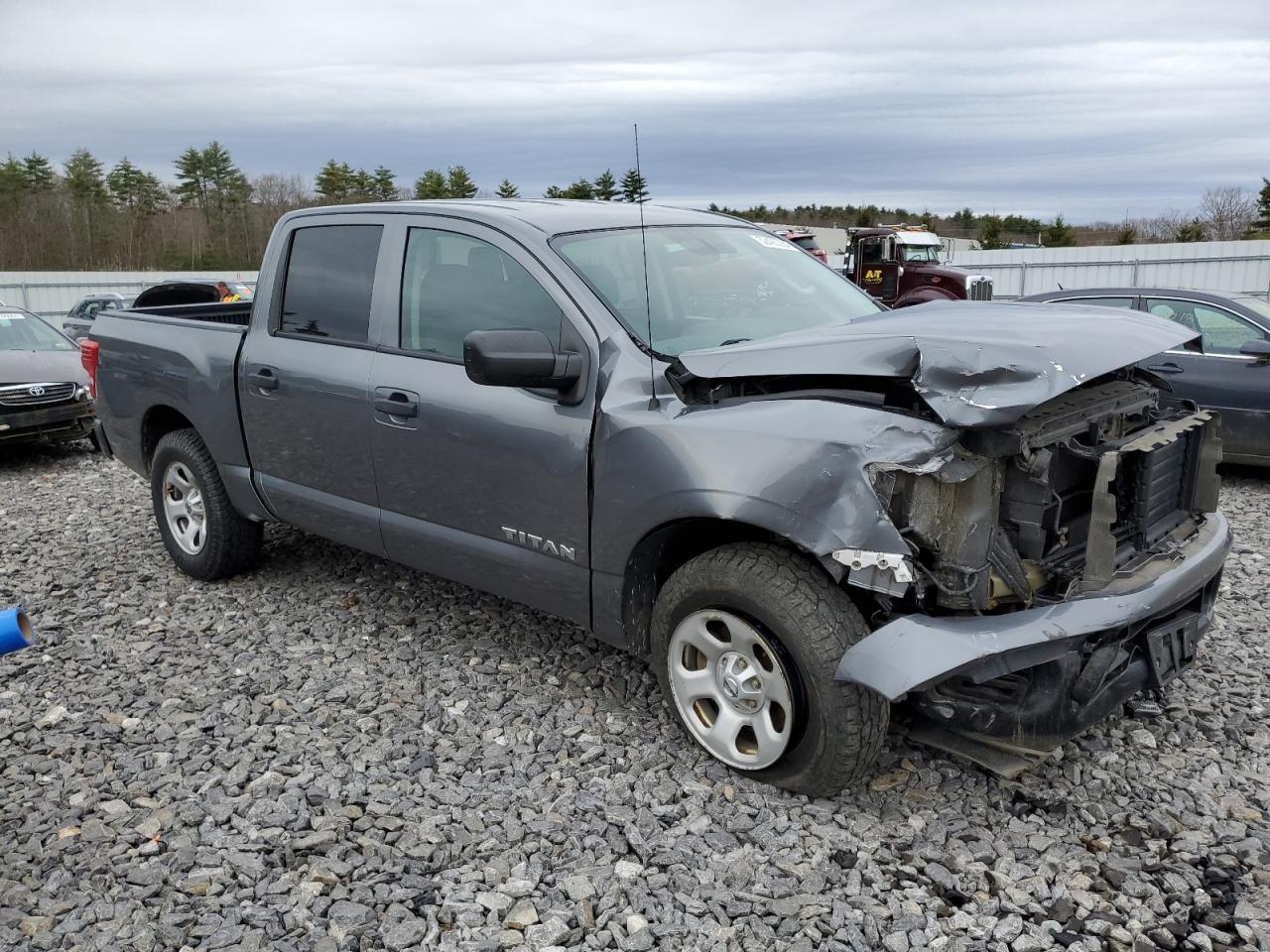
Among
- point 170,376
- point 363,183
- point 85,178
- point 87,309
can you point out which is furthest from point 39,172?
point 170,376

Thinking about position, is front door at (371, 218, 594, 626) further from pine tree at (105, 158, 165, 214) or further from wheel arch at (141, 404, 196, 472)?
pine tree at (105, 158, 165, 214)

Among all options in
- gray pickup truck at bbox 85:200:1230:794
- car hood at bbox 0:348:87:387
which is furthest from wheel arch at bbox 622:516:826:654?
car hood at bbox 0:348:87:387

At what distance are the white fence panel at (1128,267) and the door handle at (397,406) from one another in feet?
60.6

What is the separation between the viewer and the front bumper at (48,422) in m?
8.98

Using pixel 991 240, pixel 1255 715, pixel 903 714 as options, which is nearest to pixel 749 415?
pixel 903 714

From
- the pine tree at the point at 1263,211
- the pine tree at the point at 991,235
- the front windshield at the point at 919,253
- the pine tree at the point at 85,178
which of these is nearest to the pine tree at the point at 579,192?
the front windshield at the point at 919,253

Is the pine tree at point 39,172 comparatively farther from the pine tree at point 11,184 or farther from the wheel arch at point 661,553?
the wheel arch at point 661,553

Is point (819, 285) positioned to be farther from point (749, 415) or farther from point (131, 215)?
point (131, 215)

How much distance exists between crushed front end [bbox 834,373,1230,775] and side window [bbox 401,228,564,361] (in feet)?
5.06

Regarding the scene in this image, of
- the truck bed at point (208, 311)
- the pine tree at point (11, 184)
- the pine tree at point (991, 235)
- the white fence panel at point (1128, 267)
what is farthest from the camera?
the pine tree at point (11, 184)

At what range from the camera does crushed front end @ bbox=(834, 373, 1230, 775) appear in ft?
9.38

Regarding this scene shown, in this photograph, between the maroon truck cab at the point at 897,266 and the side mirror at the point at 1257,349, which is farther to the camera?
the maroon truck cab at the point at 897,266

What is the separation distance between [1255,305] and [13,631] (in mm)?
8532

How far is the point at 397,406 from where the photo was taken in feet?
13.5
